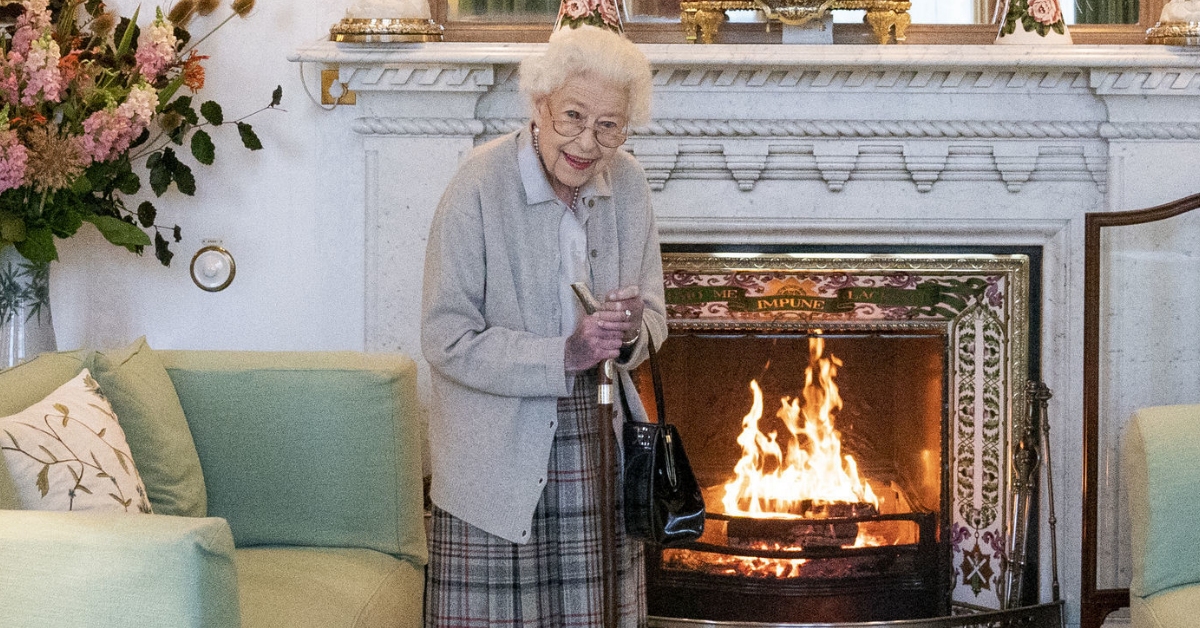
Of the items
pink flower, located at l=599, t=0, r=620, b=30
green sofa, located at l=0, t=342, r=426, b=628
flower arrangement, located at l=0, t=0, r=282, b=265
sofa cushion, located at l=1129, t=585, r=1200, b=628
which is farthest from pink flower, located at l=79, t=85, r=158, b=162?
sofa cushion, located at l=1129, t=585, r=1200, b=628

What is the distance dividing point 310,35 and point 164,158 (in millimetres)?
451

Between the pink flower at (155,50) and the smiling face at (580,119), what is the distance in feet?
3.72

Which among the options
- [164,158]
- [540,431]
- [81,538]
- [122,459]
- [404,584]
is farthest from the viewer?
[164,158]

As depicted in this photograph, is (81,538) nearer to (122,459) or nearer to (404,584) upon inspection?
(122,459)

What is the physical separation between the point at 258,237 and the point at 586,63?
4.69 feet

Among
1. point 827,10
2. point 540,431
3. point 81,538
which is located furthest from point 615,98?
point 827,10

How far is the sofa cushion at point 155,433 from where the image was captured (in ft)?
7.57

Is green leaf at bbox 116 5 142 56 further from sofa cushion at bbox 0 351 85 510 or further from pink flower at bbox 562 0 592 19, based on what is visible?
pink flower at bbox 562 0 592 19

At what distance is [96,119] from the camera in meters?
2.61

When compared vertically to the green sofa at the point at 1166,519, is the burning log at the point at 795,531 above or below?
below

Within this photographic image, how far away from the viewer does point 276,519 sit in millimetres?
2529

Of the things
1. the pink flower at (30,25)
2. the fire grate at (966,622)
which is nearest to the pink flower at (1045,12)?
the fire grate at (966,622)

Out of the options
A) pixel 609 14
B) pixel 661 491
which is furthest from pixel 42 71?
pixel 661 491

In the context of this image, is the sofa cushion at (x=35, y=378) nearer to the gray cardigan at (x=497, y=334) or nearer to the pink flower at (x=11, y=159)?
the pink flower at (x=11, y=159)
